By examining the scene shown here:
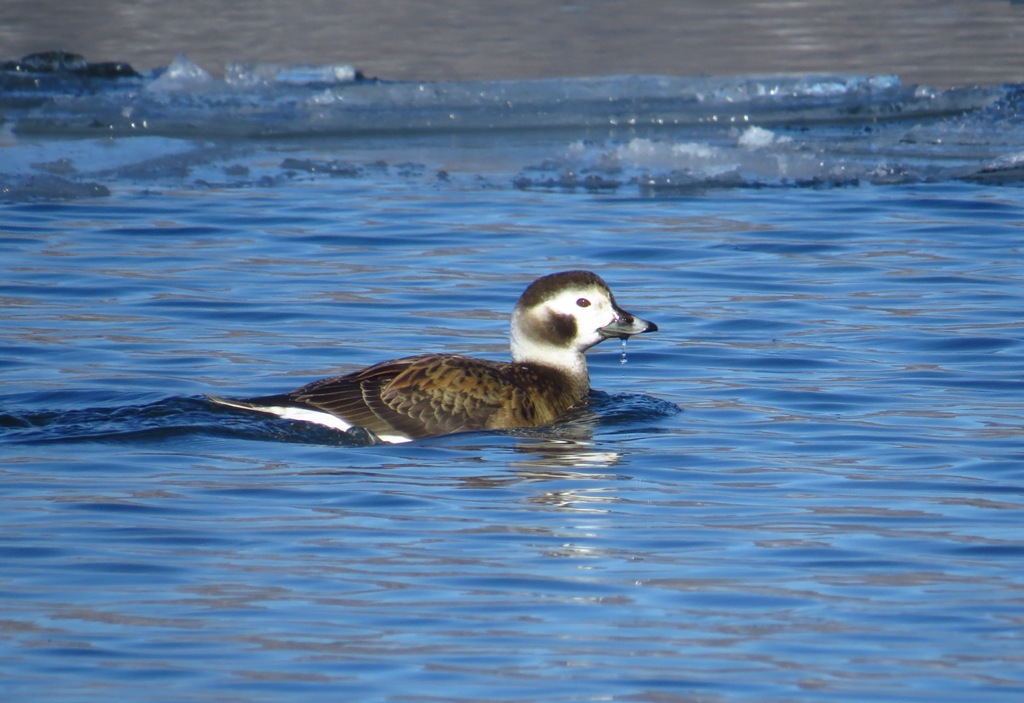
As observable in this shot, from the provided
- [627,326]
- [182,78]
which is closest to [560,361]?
[627,326]

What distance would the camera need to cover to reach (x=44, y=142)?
52.1 feet

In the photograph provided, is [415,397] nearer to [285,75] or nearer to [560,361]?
[560,361]

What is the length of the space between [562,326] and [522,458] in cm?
119

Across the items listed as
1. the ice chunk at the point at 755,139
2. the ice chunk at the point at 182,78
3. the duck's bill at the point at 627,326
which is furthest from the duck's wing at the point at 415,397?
the ice chunk at the point at 182,78

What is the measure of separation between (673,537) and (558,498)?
0.74m

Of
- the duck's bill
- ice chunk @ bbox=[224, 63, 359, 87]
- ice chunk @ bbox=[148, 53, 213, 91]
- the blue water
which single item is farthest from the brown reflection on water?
the duck's bill

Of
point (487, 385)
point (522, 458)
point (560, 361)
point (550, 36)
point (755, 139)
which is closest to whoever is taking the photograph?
point (522, 458)

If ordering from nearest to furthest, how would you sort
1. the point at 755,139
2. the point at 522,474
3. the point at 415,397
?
the point at 522,474
the point at 415,397
the point at 755,139

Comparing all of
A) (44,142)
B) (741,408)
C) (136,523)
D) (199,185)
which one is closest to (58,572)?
(136,523)

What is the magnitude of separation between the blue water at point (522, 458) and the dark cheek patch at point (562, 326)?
0.41 meters

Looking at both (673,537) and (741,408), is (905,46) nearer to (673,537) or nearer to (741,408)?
(741,408)

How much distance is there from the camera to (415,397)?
26.0ft

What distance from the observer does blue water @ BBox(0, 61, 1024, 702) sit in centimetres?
500

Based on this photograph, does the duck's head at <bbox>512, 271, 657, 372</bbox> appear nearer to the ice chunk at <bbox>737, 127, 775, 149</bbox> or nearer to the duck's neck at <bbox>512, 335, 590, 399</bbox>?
the duck's neck at <bbox>512, 335, 590, 399</bbox>
